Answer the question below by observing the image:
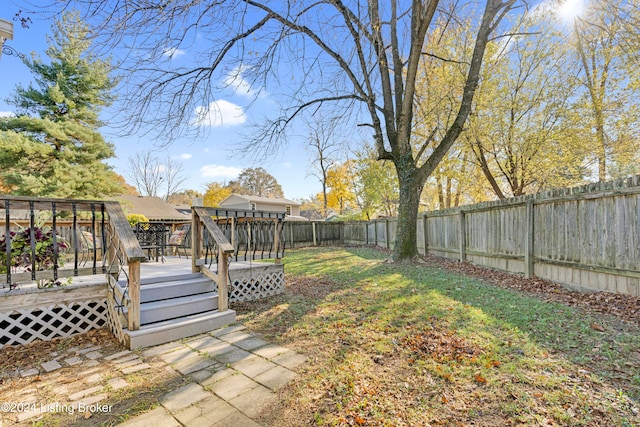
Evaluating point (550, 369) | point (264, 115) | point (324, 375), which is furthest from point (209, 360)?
point (264, 115)

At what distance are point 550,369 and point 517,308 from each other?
67.9 inches

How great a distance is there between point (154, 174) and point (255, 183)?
14.9m

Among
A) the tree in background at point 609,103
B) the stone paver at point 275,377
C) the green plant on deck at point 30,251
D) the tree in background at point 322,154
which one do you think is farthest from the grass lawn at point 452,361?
the tree in background at point 322,154

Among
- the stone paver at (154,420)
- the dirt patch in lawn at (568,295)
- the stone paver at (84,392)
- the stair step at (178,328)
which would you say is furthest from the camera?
the dirt patch in lawn at (568,295)

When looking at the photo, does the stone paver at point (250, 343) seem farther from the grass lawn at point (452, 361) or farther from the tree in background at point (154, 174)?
the tree in background at point (154, 174)

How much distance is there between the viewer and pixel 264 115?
843 cm

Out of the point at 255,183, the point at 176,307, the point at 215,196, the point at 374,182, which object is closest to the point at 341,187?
the point at 374,182

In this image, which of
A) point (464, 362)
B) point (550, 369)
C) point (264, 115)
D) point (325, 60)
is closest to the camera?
point (550, 369)

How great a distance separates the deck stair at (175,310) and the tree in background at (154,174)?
29.3 metres

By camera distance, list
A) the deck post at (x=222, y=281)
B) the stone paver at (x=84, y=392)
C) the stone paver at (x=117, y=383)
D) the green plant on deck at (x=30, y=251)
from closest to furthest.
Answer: the stone paver at (x=84, y=392), the stone paver at (x=117, y=383), the green plant on deck at (x=30, y=251), the deck post at (x=222, y=281)

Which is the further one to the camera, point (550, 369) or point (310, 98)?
point (310, 98)

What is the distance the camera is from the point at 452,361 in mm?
2574

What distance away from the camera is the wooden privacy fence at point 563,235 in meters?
3.91

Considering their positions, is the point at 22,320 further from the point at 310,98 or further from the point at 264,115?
the point at 310,98
